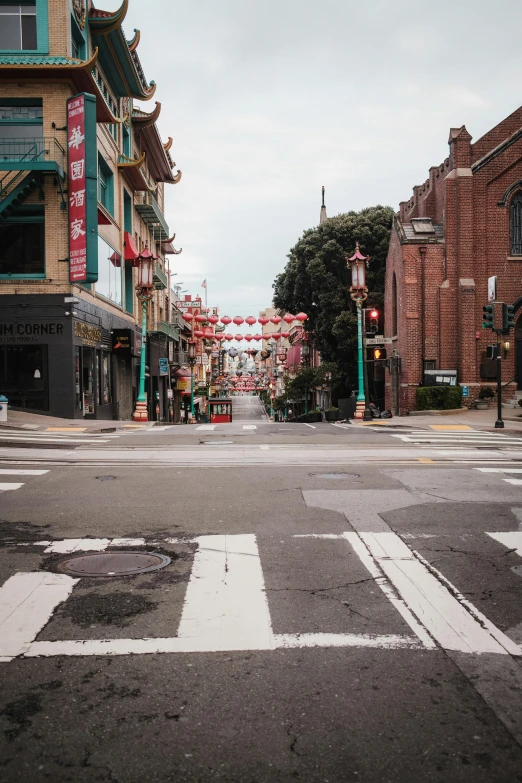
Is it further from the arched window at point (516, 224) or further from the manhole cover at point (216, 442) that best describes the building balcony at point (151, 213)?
the manhole cover at point (216, 442)

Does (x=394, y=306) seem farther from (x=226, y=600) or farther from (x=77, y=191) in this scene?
(x=226, y=600)

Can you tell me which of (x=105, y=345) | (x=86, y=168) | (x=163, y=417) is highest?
(x=86, y=168)

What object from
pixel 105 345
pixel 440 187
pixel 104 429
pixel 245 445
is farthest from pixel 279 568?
pixel 440 187

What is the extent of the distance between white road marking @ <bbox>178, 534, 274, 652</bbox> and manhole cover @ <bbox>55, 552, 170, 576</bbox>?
0.43 metres

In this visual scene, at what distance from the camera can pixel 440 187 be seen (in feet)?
123

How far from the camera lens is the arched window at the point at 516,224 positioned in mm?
35156

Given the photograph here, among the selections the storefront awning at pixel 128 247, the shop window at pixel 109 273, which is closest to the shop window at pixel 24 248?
the shop window at pixel 109 273

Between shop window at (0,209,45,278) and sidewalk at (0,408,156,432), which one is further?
shop window at (0,209,45,278)

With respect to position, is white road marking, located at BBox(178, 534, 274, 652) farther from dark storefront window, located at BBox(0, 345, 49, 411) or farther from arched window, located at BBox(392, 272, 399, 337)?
arched window, located at BBox(392, 272, 399, 337)

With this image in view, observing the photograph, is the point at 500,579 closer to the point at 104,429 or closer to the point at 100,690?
the point at 100,690

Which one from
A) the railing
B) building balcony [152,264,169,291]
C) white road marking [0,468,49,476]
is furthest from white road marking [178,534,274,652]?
building balcony [152,264,169,291]

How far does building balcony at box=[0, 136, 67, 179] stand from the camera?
27016 mm

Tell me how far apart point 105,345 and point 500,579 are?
2865 centimetres

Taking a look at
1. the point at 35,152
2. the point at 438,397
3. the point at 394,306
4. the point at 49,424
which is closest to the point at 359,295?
the point at 438,397
